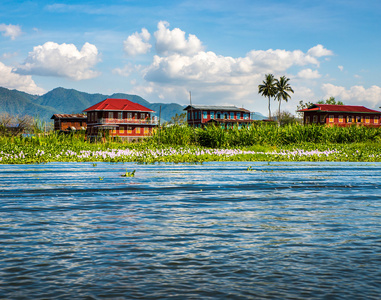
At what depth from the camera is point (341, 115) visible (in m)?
90.9

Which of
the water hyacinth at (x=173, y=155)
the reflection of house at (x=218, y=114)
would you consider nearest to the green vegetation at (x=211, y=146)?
the water hyacinth at (x=173, y=155)

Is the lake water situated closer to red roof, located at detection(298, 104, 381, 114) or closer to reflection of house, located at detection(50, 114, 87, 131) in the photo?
red roof, located at detection(298, 104, 381, 114)

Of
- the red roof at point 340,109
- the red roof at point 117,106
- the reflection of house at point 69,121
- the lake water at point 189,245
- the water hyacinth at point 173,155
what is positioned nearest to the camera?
the lake water at point 189,245

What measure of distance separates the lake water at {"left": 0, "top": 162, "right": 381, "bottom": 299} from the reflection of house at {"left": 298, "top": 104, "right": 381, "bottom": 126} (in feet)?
256

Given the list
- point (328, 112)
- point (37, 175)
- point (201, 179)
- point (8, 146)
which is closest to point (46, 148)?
point (8, 146)

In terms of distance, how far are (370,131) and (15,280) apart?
140 ft

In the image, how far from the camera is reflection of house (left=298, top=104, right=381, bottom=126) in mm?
89688

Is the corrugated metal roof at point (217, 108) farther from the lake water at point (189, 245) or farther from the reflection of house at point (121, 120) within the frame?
the lake water at point (189, 245)

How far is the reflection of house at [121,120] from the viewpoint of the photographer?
83500mm

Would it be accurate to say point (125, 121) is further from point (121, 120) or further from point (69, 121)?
point (69, 121)

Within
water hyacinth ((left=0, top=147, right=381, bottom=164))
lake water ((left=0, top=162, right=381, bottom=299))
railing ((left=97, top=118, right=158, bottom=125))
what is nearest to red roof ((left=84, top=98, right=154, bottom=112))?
railing ((left=97, top=118, right=158, bottom=125))

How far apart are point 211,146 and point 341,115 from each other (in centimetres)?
5898

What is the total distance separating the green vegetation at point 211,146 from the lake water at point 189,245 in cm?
1505

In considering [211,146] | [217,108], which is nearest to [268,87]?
[217,108]
